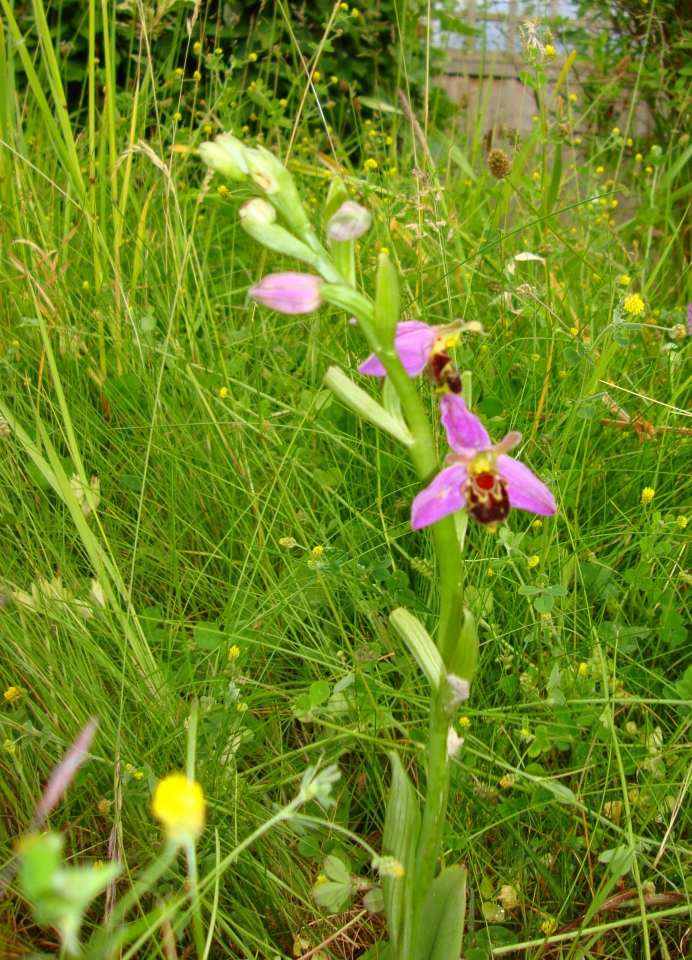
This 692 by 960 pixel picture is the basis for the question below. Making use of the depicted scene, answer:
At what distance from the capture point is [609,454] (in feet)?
6.09

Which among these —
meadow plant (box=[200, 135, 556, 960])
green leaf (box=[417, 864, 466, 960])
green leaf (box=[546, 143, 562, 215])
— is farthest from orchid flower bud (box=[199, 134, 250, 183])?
green leaf (box=[546, 143, 562, 215])

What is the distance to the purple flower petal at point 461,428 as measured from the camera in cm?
103

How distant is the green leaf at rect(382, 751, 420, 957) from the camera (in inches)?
41.4

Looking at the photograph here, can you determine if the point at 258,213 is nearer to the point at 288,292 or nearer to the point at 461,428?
the point at 288,292

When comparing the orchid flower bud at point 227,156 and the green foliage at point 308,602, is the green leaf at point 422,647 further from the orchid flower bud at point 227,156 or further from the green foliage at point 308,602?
the orchid flower bud at point 227,156

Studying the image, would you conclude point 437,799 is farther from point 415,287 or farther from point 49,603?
point 415,287

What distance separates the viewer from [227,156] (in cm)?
97

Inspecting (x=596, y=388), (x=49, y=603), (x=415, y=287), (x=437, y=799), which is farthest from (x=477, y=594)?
(x=415, y=287)

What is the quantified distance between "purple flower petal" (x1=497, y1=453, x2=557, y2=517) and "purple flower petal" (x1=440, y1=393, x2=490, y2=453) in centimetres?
4

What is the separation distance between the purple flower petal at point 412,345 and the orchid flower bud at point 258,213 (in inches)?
8.4

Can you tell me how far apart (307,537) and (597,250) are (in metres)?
1.41

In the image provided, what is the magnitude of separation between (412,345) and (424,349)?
19 millimetres

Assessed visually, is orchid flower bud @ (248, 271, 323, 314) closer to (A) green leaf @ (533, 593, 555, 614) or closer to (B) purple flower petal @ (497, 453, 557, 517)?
(B) purple flower petal @ (497, 453, 557, 517)

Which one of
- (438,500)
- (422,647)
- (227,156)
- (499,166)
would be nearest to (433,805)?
(422,647)
